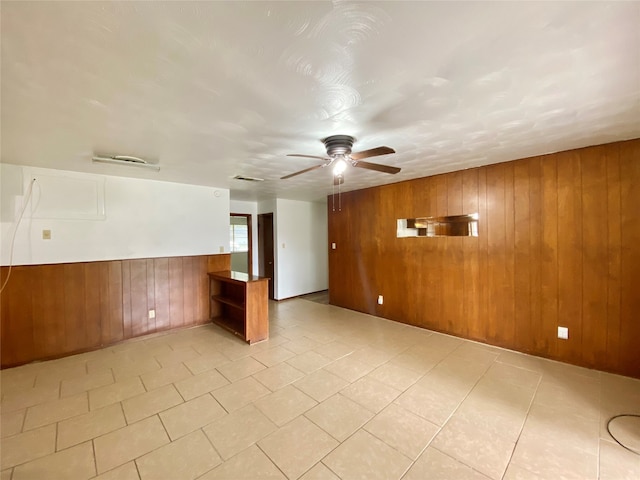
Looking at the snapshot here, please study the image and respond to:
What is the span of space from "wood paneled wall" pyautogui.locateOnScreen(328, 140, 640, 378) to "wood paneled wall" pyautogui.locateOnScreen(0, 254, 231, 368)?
3431mm

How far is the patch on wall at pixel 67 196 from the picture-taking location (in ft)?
10.7

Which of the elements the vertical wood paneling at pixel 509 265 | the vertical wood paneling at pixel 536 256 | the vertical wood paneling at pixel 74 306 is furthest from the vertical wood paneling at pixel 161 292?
the vertical wood paneling at pixel 536 256

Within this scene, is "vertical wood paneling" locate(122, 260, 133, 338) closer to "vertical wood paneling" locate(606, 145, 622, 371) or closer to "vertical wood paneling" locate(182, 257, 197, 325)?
"vertical wood paneling" locate(182, 257, 197, 325)

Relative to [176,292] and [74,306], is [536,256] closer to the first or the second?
[176,292]

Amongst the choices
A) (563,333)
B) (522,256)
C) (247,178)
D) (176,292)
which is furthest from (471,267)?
(176,292)

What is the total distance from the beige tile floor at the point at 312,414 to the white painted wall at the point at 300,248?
2.73 m

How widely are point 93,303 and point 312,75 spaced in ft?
13.6

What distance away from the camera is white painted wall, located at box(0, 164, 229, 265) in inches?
125

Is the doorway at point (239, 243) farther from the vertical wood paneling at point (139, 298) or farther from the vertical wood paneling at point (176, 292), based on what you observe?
the vertical wood paneling at point (139, 298)

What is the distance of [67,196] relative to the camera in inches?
135

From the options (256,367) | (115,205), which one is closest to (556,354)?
(256,367)

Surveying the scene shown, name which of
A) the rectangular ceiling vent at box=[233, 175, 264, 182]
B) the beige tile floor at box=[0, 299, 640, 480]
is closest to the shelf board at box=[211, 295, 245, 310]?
the beige tile floor at box=[0, 299, 640, 480]

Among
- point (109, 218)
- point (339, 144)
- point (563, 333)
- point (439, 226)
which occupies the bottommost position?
point (563, 333)

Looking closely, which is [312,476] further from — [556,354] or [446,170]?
[446,170]
